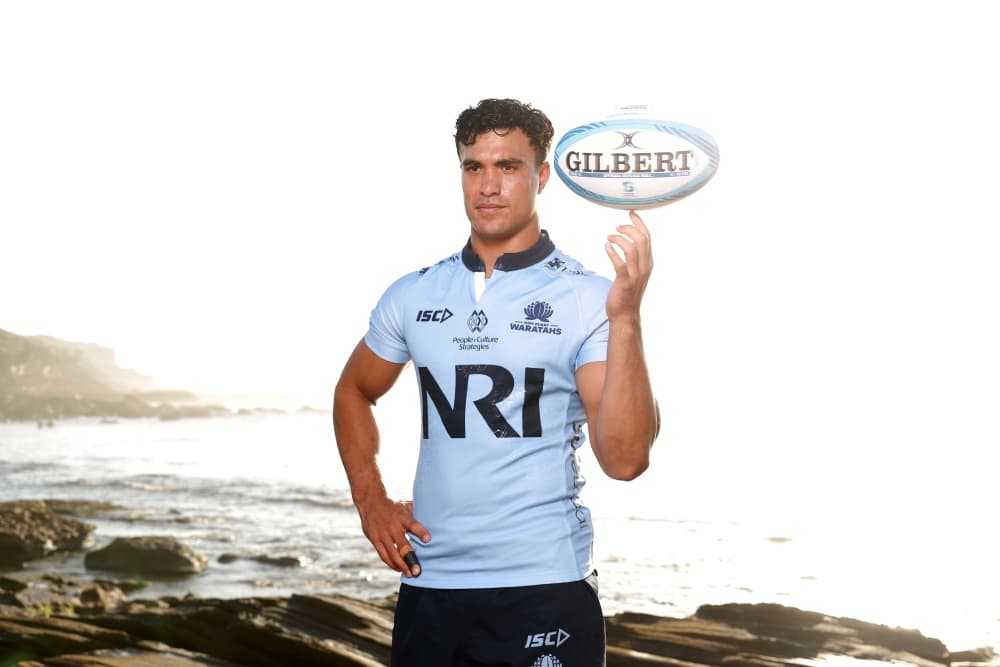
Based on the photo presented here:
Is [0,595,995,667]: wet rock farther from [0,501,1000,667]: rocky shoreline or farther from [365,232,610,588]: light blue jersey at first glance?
[365,232,610,588]: light blue jersey

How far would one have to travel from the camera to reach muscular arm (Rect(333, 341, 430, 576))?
373cm

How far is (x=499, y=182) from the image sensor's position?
3.46 meters

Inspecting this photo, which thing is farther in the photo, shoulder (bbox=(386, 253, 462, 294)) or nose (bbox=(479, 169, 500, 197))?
shoulder (bbox=(386, 253, 462, 294))

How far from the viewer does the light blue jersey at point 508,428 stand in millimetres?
3334

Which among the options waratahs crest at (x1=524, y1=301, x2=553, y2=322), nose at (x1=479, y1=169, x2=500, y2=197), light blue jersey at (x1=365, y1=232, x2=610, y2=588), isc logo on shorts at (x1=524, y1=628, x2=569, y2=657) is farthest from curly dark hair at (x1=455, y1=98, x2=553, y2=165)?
isc logo on shorts at (x1=524, y1=628, x2=569, y2=657)

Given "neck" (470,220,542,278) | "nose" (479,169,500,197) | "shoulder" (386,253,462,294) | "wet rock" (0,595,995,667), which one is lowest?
"wet rock" (0,595,995,667)

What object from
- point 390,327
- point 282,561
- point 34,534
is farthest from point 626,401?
point 34,534

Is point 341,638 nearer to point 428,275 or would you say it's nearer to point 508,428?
point 428,275

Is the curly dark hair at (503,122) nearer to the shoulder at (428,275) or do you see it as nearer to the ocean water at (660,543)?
the shoulder at (428,275)

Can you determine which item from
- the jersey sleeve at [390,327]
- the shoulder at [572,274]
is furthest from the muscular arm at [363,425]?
the shoulder at [572,274]

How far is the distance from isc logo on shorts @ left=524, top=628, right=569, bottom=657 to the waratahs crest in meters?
1.05

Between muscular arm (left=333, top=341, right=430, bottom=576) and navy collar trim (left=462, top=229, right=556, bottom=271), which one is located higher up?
navy collar trim (left=462, top=229, right=556, bottom=271)

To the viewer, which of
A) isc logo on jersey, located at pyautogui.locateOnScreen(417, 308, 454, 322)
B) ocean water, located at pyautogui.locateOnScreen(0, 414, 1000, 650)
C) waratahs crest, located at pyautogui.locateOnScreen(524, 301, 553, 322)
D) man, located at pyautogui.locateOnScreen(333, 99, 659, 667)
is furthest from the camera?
ocean water, located at pyautogui.locateOnScreen(0, 414, 1000, 650)

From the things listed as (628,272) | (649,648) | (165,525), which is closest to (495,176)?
(628,272)
